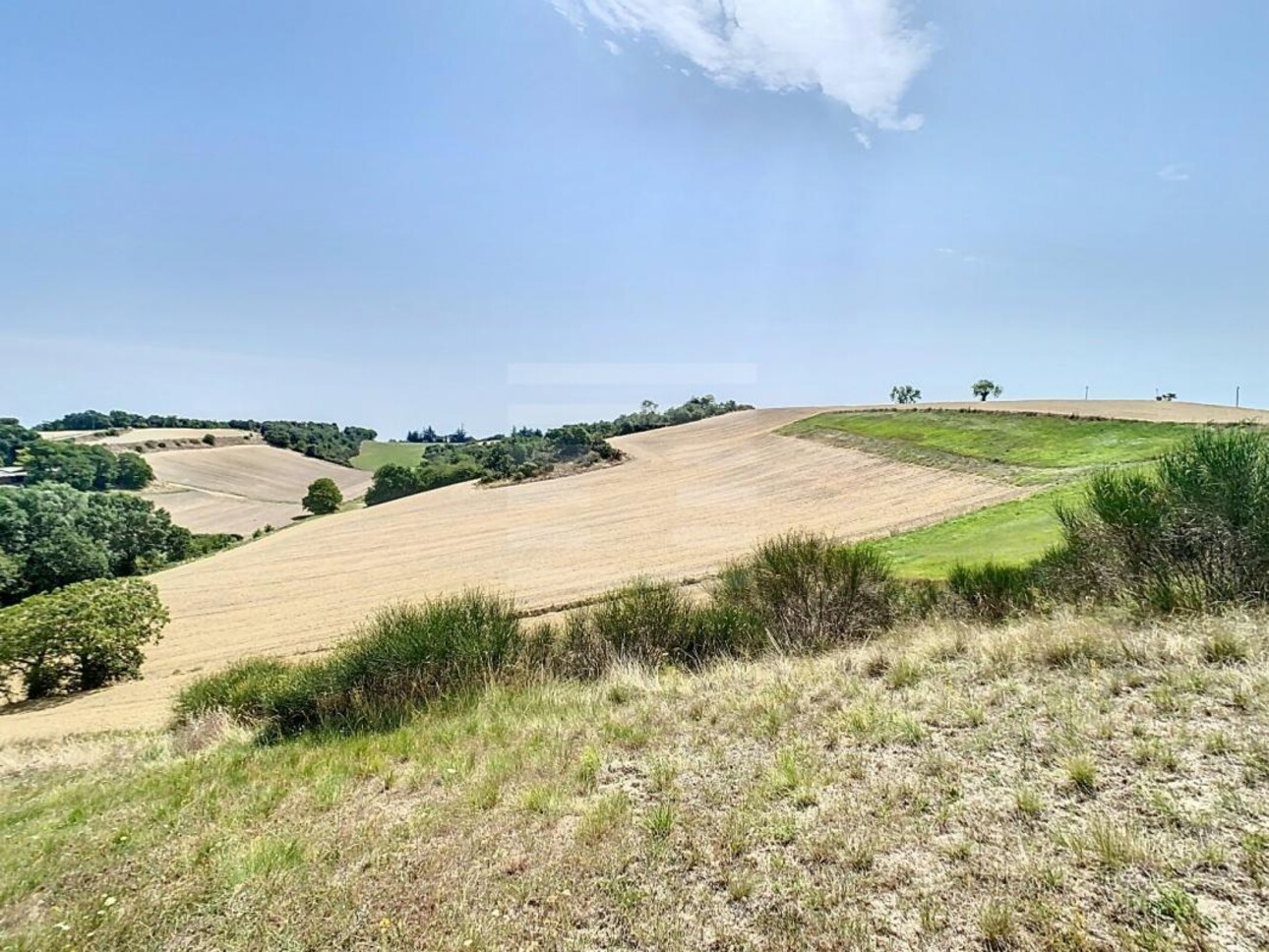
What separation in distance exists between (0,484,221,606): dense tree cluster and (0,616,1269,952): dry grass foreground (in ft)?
156

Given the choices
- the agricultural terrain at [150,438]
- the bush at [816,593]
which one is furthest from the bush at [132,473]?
the bush at [816,593]

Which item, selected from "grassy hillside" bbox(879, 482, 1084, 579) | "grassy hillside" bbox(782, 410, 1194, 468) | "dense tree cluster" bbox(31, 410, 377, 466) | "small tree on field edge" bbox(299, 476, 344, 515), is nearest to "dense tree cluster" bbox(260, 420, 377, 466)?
"dense tree cluster" bbox(31, 410, 377, 466)

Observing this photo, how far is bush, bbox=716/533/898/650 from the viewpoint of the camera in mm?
10875

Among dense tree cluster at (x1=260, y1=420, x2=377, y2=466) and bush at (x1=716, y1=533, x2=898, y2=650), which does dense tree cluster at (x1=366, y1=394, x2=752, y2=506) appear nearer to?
bush at (x1=716, y1=533, x2=898, y2=650)

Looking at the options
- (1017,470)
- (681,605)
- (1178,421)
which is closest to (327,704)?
(681,605)

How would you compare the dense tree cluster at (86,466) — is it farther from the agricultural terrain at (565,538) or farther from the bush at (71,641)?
the bush at (71,641)

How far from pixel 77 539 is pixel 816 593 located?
5261 cm

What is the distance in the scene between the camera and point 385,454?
118 m

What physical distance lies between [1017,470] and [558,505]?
25807 millimetres

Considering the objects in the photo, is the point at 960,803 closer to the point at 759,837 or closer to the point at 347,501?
the point at 759,837

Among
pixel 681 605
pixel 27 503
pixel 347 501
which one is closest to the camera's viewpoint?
pixel 681 605

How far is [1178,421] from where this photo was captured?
31.5 m

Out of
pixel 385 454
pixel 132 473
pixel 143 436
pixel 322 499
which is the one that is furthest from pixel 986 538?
pixel 385 454

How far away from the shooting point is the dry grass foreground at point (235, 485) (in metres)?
65.4
